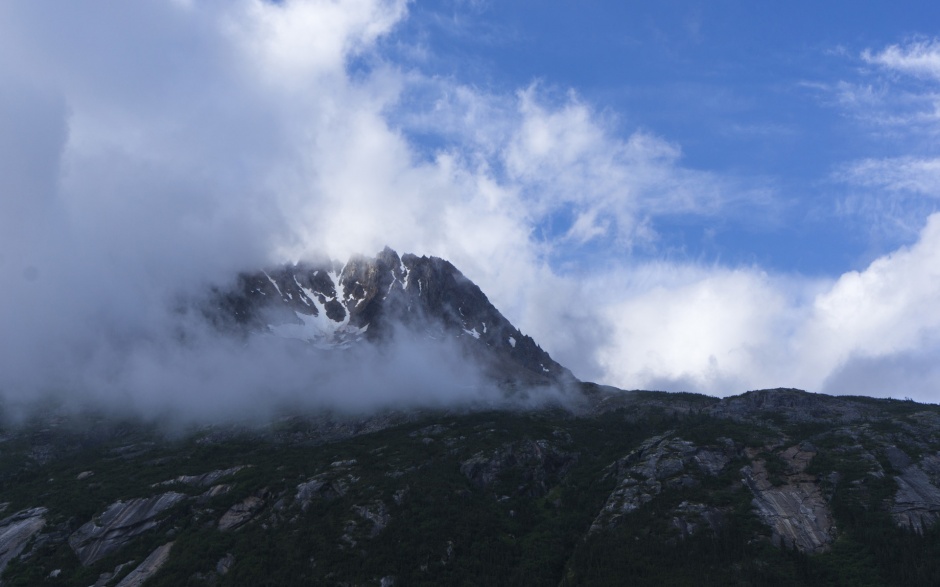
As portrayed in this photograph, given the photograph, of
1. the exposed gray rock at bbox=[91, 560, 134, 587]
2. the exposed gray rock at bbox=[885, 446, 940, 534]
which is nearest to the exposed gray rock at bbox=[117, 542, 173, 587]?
the exposed gray rock at bbox=[91, 560, 134, 587]

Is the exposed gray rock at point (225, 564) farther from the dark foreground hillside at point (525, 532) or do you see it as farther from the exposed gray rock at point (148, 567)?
the exposed gray rock at point (148, 567)

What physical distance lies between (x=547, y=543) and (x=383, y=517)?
4352 centimetres

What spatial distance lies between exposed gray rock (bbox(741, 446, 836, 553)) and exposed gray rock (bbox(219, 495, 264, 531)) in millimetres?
A: 131978

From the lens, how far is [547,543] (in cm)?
17950

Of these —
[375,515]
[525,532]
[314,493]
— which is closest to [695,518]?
[525,532]

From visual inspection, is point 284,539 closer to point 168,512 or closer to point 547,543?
point 168,512

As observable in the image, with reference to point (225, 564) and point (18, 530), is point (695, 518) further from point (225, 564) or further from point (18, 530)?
point (18, 530)

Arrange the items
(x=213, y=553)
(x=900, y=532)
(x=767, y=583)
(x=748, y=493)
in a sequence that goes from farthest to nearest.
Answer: (x=748, y=493) < (x=213, y=553) < (x=900, y=532) < (x=767, y=583)

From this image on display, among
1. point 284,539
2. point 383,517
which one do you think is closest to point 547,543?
point 383,517

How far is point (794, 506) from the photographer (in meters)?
173

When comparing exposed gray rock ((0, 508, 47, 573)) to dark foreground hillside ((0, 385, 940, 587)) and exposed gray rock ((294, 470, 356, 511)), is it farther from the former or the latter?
exposed gray rock ((294, 470, 356, 511))

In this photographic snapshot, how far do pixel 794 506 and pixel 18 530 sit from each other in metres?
199

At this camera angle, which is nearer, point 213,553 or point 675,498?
point 213,553

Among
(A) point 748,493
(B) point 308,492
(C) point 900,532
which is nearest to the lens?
(C) point 900,532
